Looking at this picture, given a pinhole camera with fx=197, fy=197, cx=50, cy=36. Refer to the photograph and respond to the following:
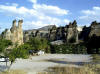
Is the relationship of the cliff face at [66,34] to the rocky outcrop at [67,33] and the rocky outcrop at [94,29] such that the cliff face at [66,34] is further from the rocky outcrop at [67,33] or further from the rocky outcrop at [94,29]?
the rocky outcrop at [94,29]

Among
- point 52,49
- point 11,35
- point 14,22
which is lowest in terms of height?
point 52,49

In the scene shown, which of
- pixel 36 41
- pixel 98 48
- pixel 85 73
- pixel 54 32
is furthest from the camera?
pixel 54 32

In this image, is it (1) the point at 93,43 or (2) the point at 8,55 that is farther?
(1) the point at 93,43

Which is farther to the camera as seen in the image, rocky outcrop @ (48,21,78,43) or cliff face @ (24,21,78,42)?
cliff face @ (24,21,78,42)

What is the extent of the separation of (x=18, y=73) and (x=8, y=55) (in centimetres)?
187

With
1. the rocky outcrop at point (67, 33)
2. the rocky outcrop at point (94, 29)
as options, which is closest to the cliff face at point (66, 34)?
the rocky outcrop at point (67, 33)

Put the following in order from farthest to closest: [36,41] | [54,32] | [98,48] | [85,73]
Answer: [54,32]
[98,48]
[36,41]
[85,73]

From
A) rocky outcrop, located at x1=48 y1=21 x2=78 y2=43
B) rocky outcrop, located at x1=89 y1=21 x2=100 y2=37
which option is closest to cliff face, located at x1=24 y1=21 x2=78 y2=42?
rocky outcrop, located at x1=48 y1=21 x2=78 y2=43

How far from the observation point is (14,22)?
60094 mm

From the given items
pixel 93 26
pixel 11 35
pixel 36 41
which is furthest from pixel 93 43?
pixel 93 26

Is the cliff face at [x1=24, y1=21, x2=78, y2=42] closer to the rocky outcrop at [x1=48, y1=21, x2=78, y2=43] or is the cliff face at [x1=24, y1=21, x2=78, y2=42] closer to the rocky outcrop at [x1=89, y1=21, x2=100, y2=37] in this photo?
the rocky outcrop at [x1=48, y1=21, x2=78, y2=43]

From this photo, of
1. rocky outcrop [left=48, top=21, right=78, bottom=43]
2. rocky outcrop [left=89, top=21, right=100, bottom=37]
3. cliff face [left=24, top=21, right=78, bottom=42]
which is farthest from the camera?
cliff face [left=24, top=21, right=78, bottom=42]

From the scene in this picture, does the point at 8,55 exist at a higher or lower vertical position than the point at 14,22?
lower

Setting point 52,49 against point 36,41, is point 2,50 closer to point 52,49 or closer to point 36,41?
point 36,41
